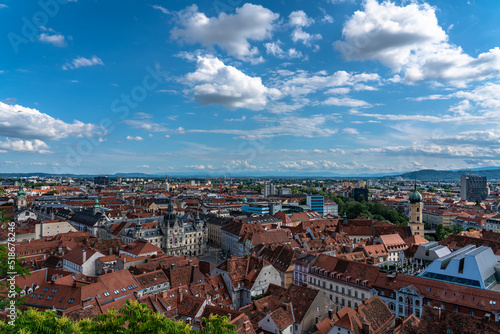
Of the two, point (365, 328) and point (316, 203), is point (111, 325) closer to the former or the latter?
point (365, 328)

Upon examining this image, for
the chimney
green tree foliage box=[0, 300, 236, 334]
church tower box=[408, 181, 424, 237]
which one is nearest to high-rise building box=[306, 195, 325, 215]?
church tower box=[408, 181, 424, 237]

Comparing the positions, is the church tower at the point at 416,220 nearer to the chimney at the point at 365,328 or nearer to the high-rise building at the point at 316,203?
the high-rise building at the point at 316,203

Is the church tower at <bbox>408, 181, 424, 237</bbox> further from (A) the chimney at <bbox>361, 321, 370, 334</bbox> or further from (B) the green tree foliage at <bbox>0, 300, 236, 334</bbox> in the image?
(B) the green tree foliage at <bbox>0, 300, 236, 334</bbox>

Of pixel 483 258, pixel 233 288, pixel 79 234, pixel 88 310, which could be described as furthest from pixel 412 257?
pixel 79 234

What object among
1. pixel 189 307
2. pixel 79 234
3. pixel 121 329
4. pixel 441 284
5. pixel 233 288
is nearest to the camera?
pixel 121 329

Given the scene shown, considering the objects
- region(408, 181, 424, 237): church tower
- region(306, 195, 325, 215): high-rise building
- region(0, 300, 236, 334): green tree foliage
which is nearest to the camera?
region(0, 300, 236, 334): green tree foliage

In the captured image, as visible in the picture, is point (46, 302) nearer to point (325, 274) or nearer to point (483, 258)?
point (325, 274)

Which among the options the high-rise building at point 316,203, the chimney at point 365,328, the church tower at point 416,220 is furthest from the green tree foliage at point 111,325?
the high-rise building at point 316,203

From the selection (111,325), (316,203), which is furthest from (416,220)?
(111,325)
